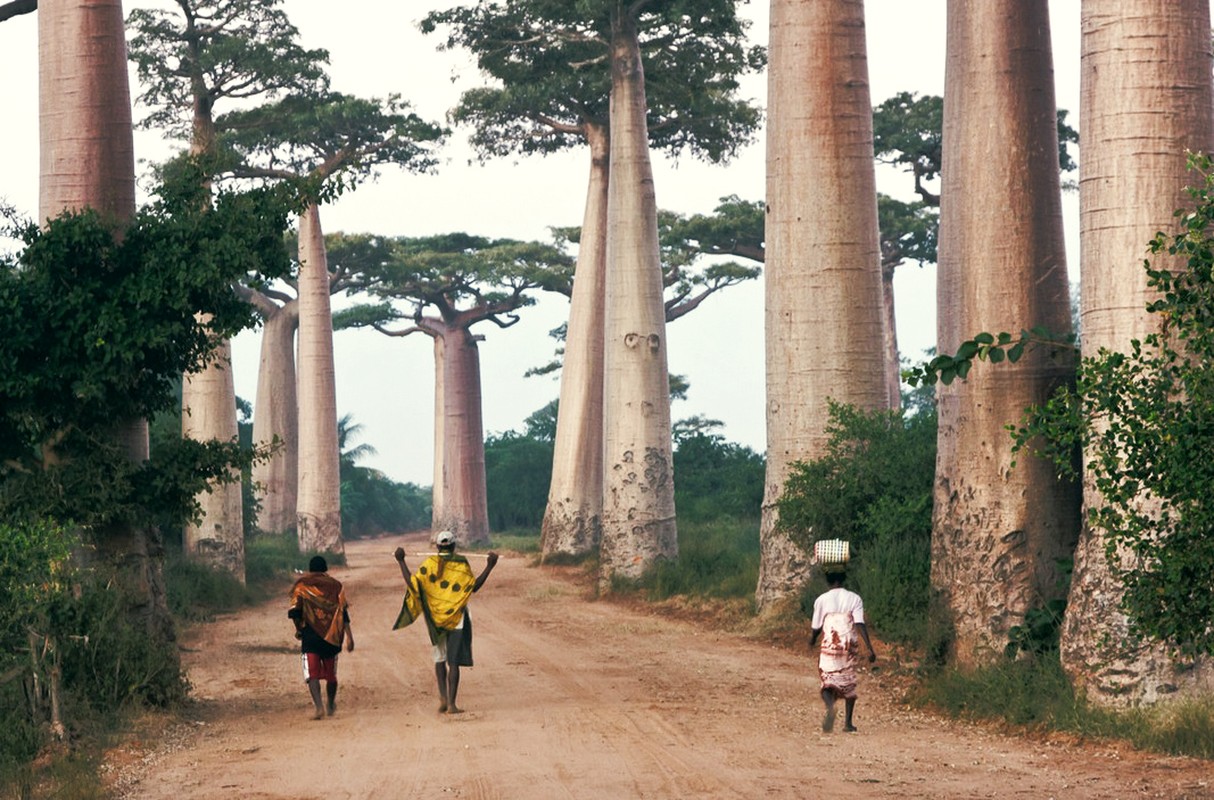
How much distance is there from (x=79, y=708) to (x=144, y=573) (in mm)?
1742

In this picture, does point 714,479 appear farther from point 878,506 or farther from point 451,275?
point 878,506

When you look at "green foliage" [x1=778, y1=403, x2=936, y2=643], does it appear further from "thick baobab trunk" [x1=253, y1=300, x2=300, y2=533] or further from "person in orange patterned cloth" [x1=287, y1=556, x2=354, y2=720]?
"thick baobab trunk" [x1=253, y1=300, x2=300, y2=533]

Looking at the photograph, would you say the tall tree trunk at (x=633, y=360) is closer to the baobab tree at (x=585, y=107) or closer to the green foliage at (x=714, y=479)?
the baobab tree at (x=585, y=107)

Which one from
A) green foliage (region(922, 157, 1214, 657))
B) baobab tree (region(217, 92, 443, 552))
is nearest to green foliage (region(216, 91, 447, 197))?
baobab tree (region(217, 92, 443, 552))

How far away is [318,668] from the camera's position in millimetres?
11766

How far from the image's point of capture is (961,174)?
504 inches

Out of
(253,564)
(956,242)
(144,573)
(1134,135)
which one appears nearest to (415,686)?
(144,573)

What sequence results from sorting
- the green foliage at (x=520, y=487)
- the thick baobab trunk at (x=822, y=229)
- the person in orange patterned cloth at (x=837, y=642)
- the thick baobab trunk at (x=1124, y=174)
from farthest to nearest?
the green foliage at (x=520, y=487)
the thick baobab trunk at (x=822, y=229)
the person in orange patterned cloth at (x=837, y=642)
the thick baobab trunk at (x=1124, y=174)

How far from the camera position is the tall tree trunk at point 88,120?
42.4ft

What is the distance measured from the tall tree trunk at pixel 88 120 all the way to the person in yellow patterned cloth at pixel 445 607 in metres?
2.32

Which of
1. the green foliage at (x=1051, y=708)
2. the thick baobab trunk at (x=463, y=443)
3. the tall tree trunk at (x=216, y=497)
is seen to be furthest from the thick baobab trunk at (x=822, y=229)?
the thick baobab trunk at (x=463, y=443)

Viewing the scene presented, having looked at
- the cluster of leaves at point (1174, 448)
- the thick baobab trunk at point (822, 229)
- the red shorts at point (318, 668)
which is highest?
the thick baobab trunk at point (822, 229)

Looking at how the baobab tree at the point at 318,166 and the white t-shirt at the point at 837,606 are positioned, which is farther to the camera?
the baobab tree at the point at 318,166

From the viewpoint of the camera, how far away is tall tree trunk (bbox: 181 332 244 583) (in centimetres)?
2400
